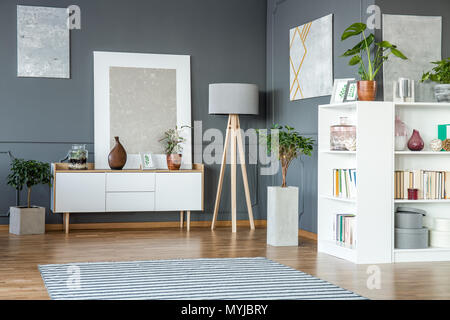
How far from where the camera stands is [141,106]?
7.56m

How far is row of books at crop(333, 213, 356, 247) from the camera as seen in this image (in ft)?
17.9

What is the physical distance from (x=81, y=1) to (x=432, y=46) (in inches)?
152

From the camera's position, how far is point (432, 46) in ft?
19.0

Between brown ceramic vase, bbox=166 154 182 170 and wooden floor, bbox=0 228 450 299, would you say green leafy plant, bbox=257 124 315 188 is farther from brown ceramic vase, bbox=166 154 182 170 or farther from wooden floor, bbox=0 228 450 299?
brown ceramic vase, bbox=166 154 182 170

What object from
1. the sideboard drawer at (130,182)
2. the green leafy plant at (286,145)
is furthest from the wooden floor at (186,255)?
the green leafy plant at (286,145)

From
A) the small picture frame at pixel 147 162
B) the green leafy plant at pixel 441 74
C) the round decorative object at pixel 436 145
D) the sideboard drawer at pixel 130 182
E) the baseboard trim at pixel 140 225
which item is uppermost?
the green leafy plant at pixel 441 74

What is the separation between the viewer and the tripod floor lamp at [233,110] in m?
7.27

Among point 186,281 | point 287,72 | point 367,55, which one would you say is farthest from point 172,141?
point 186,281

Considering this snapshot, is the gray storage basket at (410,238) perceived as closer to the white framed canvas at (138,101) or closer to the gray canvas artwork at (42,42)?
the white framed canvas at (138,101)

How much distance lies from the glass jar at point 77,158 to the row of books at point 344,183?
2.76 metres

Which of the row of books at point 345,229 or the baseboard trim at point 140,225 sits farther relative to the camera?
the baseboard trim at point 140,225

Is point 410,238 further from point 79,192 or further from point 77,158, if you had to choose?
point 77,158
